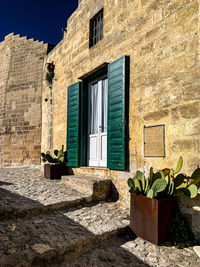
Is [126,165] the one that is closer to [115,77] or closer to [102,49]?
[115,77]

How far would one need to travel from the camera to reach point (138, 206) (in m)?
2.86

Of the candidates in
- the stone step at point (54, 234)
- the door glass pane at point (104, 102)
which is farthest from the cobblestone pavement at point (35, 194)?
the door glass pane at point (104, 102)

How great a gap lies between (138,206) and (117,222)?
0.49 metres

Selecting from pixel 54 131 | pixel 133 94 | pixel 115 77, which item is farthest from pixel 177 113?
pixel 54 131

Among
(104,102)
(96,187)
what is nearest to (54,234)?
(96,187)

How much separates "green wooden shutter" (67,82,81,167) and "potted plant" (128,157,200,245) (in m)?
2.62

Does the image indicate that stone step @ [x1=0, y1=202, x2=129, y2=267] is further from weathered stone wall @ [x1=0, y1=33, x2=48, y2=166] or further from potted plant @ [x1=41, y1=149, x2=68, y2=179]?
weathered stone wall @ [x1=0, y1=33, x2=48, y2=166]

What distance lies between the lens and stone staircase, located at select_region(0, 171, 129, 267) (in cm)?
222

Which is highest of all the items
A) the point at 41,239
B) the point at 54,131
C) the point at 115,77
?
the point at 115,77

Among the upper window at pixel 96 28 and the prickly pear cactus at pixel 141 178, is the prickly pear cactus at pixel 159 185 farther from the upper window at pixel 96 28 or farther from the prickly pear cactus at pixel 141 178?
the upper window at pixel 96 28

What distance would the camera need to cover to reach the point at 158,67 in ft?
11.3

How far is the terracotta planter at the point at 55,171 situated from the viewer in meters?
5.48

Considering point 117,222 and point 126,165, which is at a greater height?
point 126,165

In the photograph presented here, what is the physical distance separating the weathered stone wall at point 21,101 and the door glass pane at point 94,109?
424 centimetres
